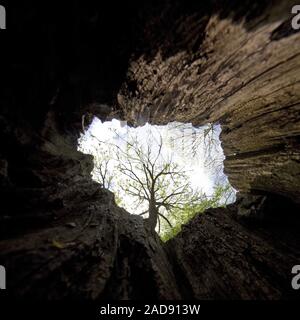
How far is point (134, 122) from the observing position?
5.21 m

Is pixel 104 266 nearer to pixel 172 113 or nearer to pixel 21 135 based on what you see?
pixel 21 135

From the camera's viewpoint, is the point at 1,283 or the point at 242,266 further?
the point at 242,266

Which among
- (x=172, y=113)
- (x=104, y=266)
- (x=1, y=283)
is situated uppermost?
(x=172, y=113)

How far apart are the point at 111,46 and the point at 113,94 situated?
3.08 feet

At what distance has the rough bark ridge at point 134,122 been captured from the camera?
252 centimetres

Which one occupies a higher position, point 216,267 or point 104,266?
point 104,266

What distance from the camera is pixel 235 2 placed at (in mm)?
2441

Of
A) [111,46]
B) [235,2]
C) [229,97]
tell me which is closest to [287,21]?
[235,2]

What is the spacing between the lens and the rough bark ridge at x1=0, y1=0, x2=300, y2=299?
2520 mm

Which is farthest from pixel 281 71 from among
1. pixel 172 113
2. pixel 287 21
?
pixel 172 113

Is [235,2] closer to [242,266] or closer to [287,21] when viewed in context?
[287,21]

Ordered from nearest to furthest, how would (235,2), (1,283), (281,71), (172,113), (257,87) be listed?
(1,283) < (235,2) < (281,71) < (257,87) < (172,113)

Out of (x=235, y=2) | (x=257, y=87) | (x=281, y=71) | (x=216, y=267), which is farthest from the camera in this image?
(x=216, y=267)

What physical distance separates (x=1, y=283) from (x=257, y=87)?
4718 mm
